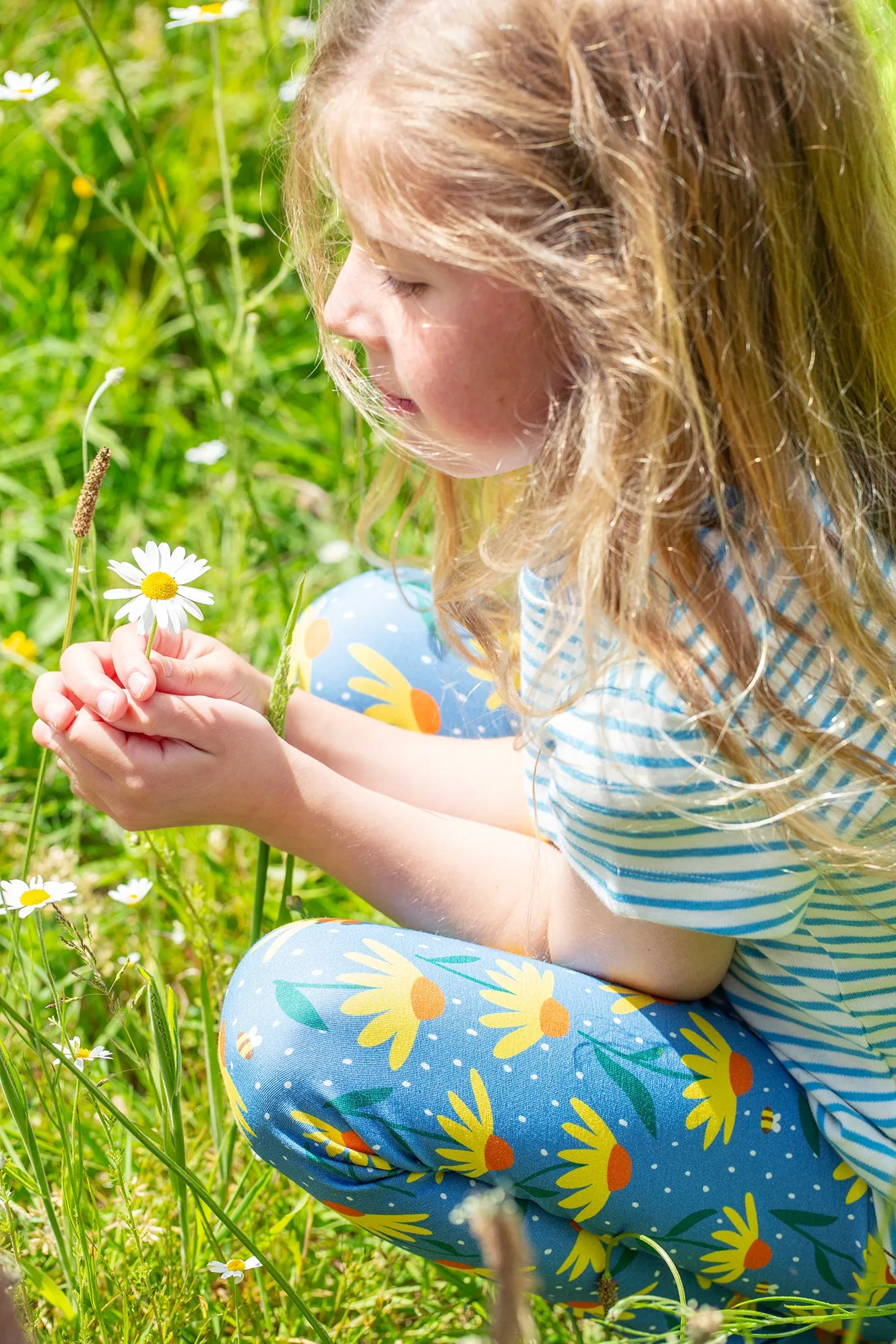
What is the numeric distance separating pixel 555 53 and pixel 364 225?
0.14m

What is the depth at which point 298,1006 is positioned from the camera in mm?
812

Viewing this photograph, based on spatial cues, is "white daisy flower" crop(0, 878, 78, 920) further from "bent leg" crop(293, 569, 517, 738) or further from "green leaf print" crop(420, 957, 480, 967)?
"bent leg" crop(293, 569, 517, 738)

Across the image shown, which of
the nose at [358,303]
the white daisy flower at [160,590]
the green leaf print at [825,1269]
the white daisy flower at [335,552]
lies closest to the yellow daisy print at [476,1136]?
the green leaf print at [825,1269]

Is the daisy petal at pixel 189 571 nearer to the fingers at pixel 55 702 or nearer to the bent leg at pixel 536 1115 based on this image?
the fingers at pixel 55 702

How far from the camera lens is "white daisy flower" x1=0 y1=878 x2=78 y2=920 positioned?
2.57ft

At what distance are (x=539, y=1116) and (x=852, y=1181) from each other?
0.21m

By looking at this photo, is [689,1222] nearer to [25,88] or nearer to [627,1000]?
[627,1000]

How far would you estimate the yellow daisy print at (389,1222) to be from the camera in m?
0.82

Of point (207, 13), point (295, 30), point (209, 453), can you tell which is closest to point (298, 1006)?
point (209, 453)

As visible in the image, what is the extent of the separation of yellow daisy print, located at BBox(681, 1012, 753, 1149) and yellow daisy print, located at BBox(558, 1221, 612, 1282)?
10 centimetres

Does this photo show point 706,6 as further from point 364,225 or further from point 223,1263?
point 223,1263

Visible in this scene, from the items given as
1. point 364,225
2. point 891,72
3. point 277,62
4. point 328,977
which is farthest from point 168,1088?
point 277,62

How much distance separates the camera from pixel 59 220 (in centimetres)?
179

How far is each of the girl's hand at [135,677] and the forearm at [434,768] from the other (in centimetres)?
11
